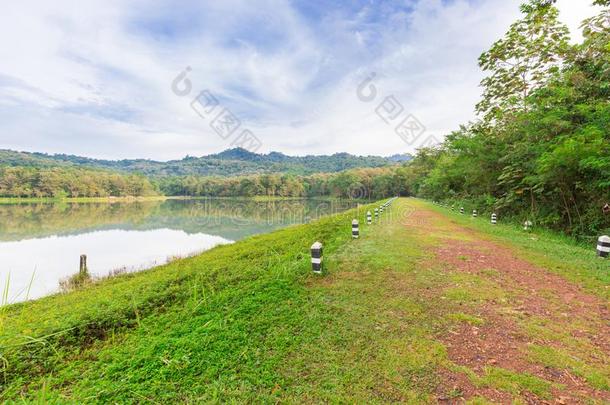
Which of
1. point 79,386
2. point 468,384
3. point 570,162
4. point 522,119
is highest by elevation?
point 522,119

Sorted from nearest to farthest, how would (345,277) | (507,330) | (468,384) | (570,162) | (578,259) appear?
(468,384), (507,330), (345,277), (578,259), (570,162)

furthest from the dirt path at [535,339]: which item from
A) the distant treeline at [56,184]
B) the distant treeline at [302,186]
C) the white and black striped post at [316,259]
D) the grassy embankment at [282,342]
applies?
the distant treeline at [56,184]

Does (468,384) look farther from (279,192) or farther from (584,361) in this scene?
(279,192)

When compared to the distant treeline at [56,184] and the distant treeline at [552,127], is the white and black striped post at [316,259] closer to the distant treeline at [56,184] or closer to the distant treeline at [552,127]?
the distant treeline at [552,127]

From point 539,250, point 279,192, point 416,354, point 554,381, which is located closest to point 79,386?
point 416,354

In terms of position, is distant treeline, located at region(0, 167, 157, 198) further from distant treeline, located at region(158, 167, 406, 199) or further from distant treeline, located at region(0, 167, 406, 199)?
distant treeline, located at region(158, 167, 406, 199)

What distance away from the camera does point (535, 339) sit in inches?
128

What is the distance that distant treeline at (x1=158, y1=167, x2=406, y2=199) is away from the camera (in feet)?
268

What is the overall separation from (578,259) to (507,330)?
5255 millimetres

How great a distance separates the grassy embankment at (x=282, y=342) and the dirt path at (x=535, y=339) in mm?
39

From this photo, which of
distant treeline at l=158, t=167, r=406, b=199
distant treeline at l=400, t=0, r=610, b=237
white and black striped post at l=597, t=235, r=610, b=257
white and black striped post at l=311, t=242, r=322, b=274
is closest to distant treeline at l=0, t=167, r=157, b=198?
distant treeline at l=158, t=167, r=406, b=199

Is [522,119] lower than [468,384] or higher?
higher

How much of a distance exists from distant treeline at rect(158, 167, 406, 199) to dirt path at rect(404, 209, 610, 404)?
72971 millimetres

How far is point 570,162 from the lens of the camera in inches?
356
